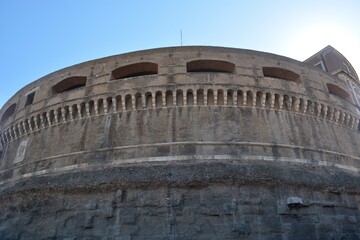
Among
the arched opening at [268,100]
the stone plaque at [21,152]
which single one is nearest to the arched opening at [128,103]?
the stone plaque at [21,152]

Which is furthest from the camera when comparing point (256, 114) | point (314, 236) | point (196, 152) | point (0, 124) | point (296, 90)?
point (0, 124)

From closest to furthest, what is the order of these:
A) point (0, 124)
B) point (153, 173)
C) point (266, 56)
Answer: point (153, 173) → point (266, 56) → point (0, 124)

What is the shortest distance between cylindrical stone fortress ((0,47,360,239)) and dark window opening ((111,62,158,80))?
5 centimetres

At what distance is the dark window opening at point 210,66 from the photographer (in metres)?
9.77

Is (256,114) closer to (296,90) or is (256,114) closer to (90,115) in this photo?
(296,90)

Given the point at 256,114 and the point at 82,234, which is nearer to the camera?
the point at 82,234

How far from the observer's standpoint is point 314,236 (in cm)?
675

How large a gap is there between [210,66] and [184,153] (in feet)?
12.7

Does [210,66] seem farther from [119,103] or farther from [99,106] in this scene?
[99,106]

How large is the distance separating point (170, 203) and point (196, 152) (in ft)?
5.37

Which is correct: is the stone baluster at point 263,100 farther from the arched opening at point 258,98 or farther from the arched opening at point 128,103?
the arched opening at point 128,103

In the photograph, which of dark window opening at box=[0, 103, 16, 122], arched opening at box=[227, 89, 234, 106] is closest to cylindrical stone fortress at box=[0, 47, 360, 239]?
arched opening at box=[227, 89, 234, 106]

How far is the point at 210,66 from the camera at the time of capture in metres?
10.1

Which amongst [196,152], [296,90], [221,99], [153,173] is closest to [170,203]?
[153,173]
